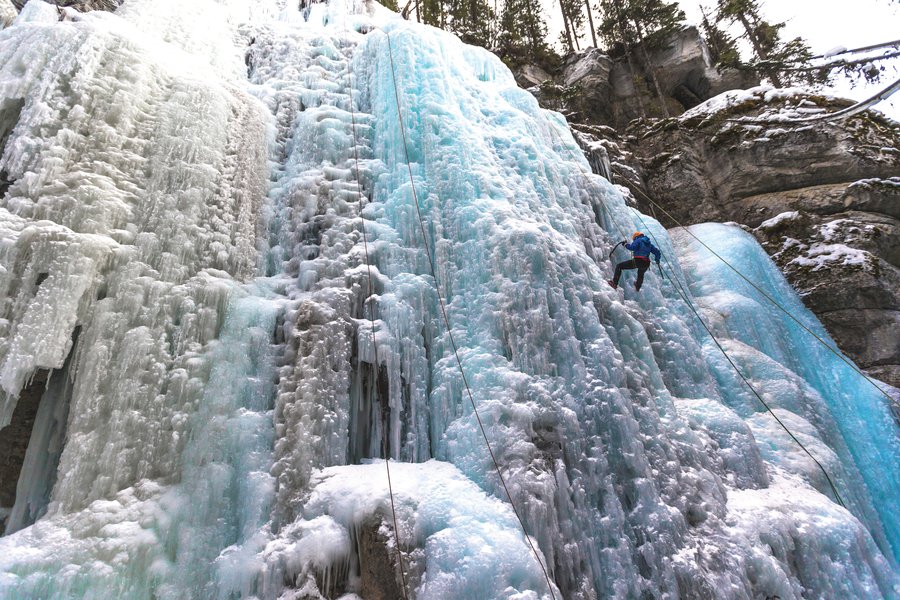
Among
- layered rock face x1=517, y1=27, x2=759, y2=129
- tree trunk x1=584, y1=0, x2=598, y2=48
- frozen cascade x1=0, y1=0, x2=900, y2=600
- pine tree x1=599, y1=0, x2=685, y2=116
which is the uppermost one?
tree trunk x1=584, y1=0, x2=598, y2=48

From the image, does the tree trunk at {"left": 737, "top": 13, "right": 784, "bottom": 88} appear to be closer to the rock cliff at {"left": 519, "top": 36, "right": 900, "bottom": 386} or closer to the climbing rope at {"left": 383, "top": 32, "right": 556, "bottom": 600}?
the rock cliff at {"left": 519, "top": 36, "right": 900, "bottom": 386}

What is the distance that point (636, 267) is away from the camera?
6.64m

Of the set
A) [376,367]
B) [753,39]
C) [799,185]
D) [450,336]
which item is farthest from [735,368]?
[753,39]

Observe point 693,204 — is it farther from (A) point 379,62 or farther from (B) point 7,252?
(B) point 7,252

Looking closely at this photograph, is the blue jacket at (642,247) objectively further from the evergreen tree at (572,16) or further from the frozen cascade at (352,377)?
the evergreen tree at (572,16)

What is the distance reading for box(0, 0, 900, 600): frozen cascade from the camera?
148 inches

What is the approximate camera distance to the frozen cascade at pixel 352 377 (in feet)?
12.3

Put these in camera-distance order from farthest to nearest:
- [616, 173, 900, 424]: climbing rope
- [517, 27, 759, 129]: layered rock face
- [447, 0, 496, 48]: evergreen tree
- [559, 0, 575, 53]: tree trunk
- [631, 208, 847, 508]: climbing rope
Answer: [559, 0, 575, 53]: tree trunk
[447, 0, 496, 48]: evergreen tree
[517, 27, 759, 129]: layered rock face
[616, 173, 900, 424]: climbing rope
[631, 208, 847, 508]: climbing rope

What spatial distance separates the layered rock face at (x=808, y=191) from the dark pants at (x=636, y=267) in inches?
151

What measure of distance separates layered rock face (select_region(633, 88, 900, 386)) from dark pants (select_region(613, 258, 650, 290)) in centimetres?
384

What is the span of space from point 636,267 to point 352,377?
384 centimetres

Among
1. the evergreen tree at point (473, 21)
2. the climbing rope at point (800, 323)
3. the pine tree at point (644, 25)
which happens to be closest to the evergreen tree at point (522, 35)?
the evergreen tree at point (473, 21)

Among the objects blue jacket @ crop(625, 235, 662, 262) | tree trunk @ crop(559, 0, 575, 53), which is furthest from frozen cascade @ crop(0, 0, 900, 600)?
tree trunk @ crop(559, 0, 575, 53)

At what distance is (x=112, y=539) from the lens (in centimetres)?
360
